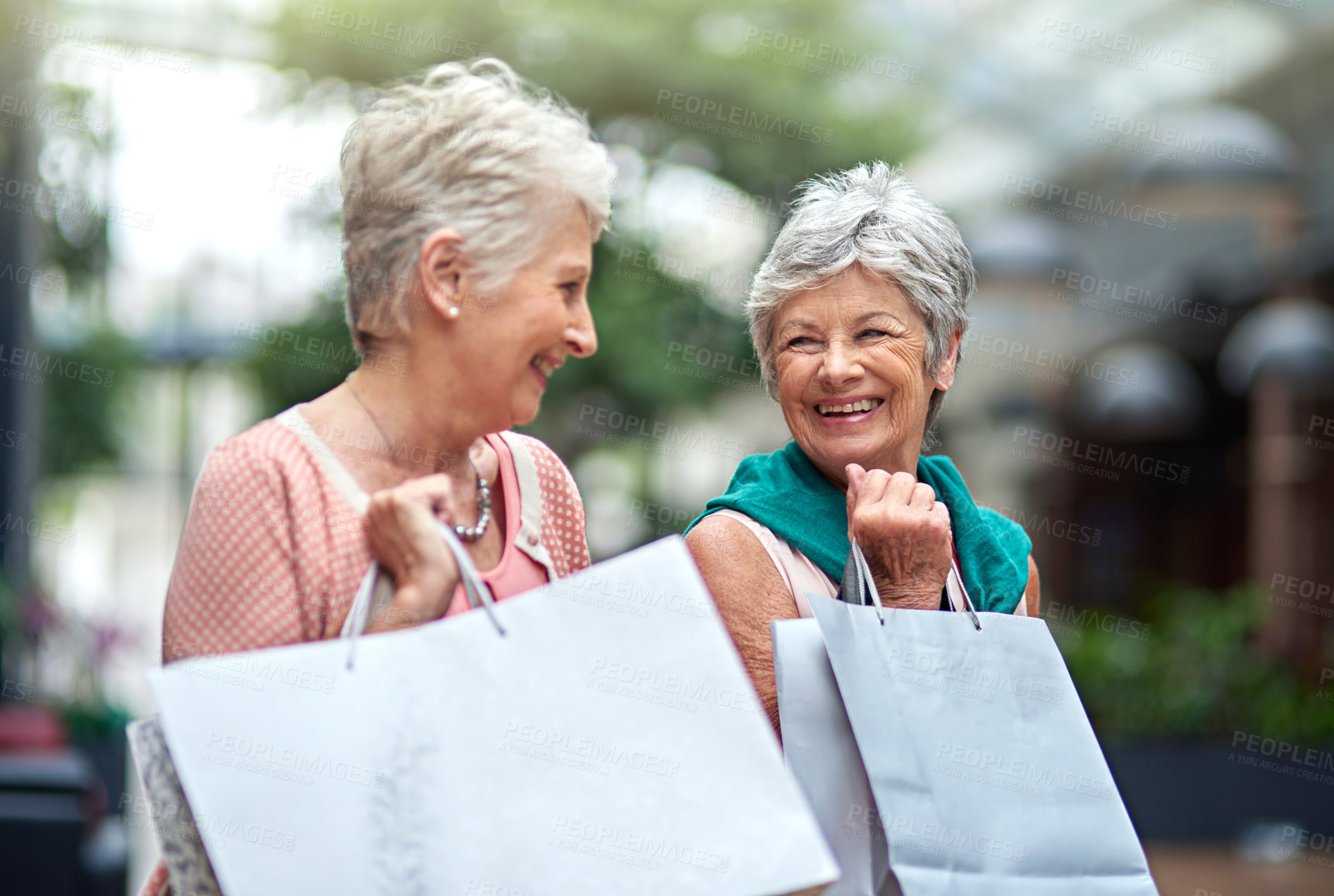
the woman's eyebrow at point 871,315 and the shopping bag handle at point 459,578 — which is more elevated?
the woman's eyebrow at point 871,315

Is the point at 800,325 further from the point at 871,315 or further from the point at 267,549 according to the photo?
the point at 267,549

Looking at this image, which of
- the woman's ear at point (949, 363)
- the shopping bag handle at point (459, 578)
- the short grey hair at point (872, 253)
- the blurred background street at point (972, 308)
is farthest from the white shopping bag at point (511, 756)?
the blurred background street at point (972, 308)

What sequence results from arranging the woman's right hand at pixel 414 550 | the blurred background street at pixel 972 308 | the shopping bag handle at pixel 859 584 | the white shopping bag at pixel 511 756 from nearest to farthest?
the white shopping bag at pixel 511 756 → the woman's right hand at pixel 414 550 → the shopping bag handle at pixel 859 584 → the blurred background street at pixel 972 308

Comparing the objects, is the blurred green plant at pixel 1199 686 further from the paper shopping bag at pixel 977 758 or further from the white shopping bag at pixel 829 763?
the white shopping bag at pixel 829 763

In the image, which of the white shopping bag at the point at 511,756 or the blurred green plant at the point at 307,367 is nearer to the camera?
the white shopping bag at the point at 511,756

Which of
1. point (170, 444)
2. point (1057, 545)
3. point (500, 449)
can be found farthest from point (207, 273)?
point (170, 444)

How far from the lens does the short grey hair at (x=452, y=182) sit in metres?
1.54

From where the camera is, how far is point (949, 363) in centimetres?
207

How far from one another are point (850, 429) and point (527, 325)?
22.6 inches

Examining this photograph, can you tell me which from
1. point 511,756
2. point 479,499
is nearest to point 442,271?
point 479,499

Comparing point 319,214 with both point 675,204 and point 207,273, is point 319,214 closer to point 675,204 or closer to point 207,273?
point 675,204

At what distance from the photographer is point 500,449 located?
1.74 m

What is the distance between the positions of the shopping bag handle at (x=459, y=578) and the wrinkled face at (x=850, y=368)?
642 mm

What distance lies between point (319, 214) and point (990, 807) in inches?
364
